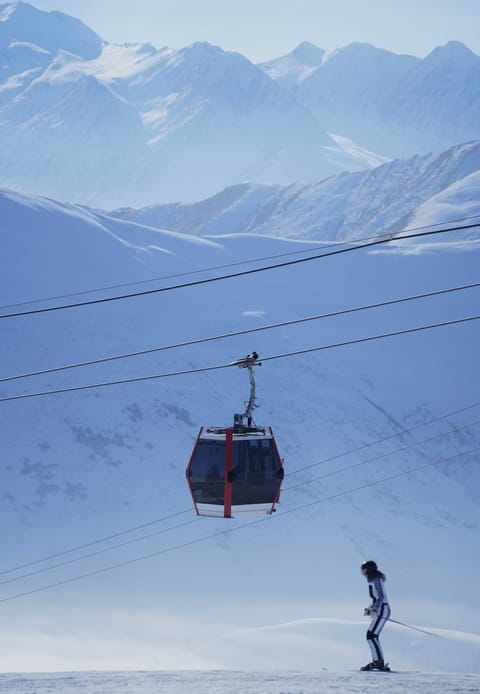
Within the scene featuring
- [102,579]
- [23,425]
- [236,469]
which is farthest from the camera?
[23,425]

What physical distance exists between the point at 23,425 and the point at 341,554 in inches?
604

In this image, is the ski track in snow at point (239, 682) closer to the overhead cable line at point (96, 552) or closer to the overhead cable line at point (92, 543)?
the overhead cable line at point (96, 552)

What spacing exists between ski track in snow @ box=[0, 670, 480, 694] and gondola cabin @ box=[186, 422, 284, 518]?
5.31 meters

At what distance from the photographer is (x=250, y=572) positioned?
3816 cm

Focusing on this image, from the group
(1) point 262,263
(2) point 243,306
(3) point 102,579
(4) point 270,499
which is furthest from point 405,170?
(4) point 270,499

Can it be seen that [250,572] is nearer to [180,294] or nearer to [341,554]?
[341,554]

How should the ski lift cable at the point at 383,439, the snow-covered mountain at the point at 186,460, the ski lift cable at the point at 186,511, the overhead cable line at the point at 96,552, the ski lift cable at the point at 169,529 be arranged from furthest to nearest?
the ski lift cable at the point at 383,439, the ski lift cable at the point at 186,511, the ski lift cable at the point at 169,529, the overhead cable line at the point at 96,552, the snow-covered mountain at the point at 186,460

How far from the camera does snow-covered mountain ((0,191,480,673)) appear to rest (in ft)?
109

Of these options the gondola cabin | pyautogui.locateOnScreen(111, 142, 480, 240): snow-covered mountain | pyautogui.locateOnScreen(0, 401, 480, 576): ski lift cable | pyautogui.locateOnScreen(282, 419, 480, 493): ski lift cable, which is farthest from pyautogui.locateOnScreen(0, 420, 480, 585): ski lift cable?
pyautogui.locateOnScreen(111, 142, 480, 240): snow-covered mountain

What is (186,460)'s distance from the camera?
4466cm

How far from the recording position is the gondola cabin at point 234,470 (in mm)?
18688

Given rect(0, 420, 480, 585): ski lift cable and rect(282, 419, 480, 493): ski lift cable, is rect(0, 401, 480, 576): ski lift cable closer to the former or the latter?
rect(0, 420, 480, 585): ski lift cable

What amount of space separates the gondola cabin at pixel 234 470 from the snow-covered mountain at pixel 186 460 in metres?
11.3

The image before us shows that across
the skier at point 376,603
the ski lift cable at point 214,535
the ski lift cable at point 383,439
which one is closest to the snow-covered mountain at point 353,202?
the ski lift cable at point 383,439
